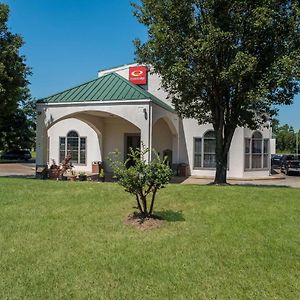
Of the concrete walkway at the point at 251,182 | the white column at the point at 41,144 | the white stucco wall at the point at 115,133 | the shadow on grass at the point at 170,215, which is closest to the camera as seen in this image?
the shadow on grass at the point at 170,215

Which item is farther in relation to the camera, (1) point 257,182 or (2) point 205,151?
(2) point 205,151

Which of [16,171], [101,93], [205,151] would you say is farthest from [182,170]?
[16,171]

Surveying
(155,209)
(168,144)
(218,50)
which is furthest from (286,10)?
(168,144)

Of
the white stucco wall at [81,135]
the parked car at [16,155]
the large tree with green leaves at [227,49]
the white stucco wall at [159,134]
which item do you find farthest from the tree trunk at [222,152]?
the parked car at [16,155]

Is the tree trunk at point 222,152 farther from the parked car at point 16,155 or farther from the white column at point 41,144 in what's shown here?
the parked car at point 16,155

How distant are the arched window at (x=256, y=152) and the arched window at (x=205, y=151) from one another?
2073mm

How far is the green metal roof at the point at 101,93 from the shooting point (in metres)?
18.0

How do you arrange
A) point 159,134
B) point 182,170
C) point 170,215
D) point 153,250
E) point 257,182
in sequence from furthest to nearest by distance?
point 159,134
point 182,170
point 257,182
point 170,215
point 153,250

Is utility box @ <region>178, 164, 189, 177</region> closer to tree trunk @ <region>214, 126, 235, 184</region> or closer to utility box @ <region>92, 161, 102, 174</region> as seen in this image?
utility box @ <region>92, 161, 102, 174</region>

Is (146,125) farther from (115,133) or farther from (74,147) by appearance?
(74,147)

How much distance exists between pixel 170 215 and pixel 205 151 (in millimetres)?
15938

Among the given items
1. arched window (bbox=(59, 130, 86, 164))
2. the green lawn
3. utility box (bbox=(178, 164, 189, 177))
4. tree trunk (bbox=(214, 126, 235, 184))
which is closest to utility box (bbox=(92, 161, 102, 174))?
arched window (bbox=(59, 130, 86, 164))

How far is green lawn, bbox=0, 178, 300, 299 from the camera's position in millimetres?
4953

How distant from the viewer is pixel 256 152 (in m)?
24.4
